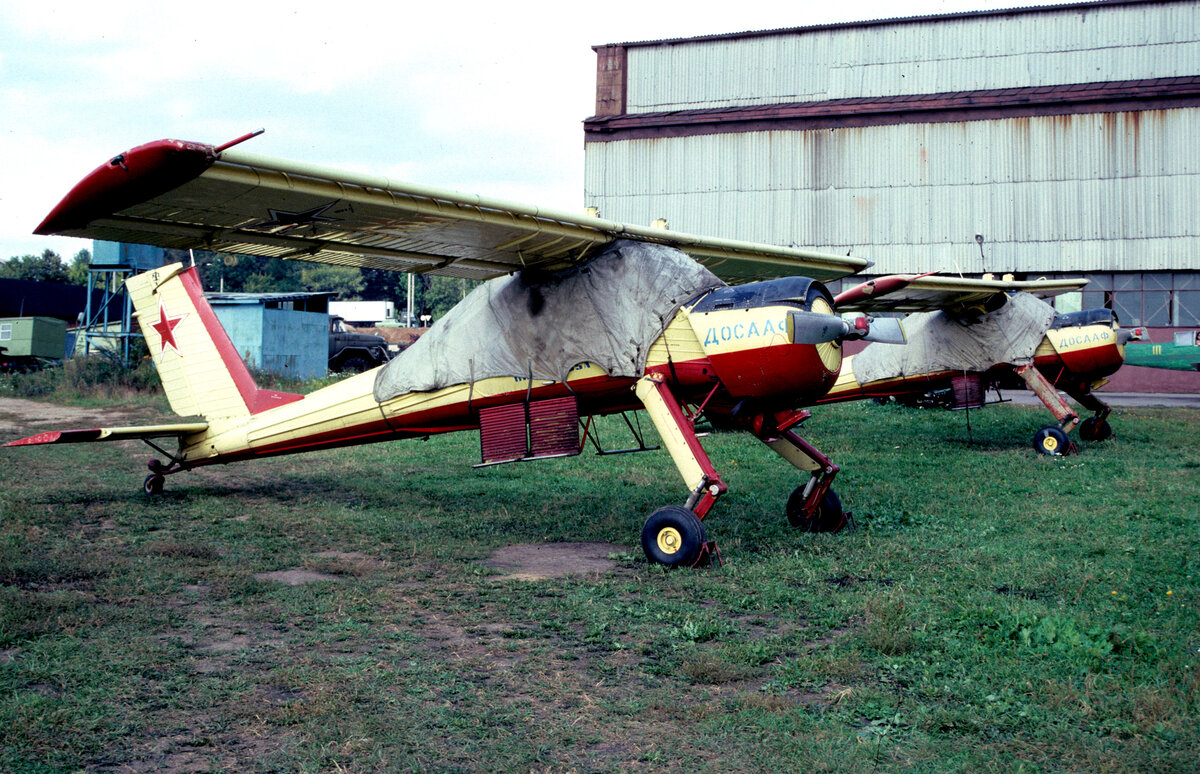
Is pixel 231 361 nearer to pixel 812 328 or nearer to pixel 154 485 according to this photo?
pixel 154 485

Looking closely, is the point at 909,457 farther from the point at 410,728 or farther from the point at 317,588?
the point at 410,728

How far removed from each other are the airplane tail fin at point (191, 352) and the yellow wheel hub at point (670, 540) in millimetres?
5319

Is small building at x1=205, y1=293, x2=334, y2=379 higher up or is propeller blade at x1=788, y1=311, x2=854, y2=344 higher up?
small building at x1=205, y1=293, x2=334, y2=379

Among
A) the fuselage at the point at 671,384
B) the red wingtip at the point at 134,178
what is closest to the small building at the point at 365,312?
the fuselage at the point at 671,384

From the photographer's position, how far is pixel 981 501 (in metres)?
9.27

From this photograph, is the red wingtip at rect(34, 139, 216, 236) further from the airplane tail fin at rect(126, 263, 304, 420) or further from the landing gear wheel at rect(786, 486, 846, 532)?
the landing gear wheel at rect(786, 486, 846, 532)

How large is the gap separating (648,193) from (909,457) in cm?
1750

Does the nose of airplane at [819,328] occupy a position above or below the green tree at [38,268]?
below

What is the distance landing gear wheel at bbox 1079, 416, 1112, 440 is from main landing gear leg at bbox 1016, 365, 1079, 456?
1364mm

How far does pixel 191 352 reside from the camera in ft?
33.1

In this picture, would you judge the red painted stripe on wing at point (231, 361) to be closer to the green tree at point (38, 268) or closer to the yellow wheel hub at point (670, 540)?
the yellow wheel hub at point (670, 540)

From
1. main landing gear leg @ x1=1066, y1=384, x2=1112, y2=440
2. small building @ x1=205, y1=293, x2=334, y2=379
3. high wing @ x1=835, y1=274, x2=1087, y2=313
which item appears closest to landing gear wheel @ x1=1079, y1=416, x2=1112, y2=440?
main landing gear leg @ x1=1066, y1=384, x2=1112, y2=440

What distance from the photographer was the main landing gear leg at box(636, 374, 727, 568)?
643 cm

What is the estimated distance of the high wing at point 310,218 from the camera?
16.3 ft
